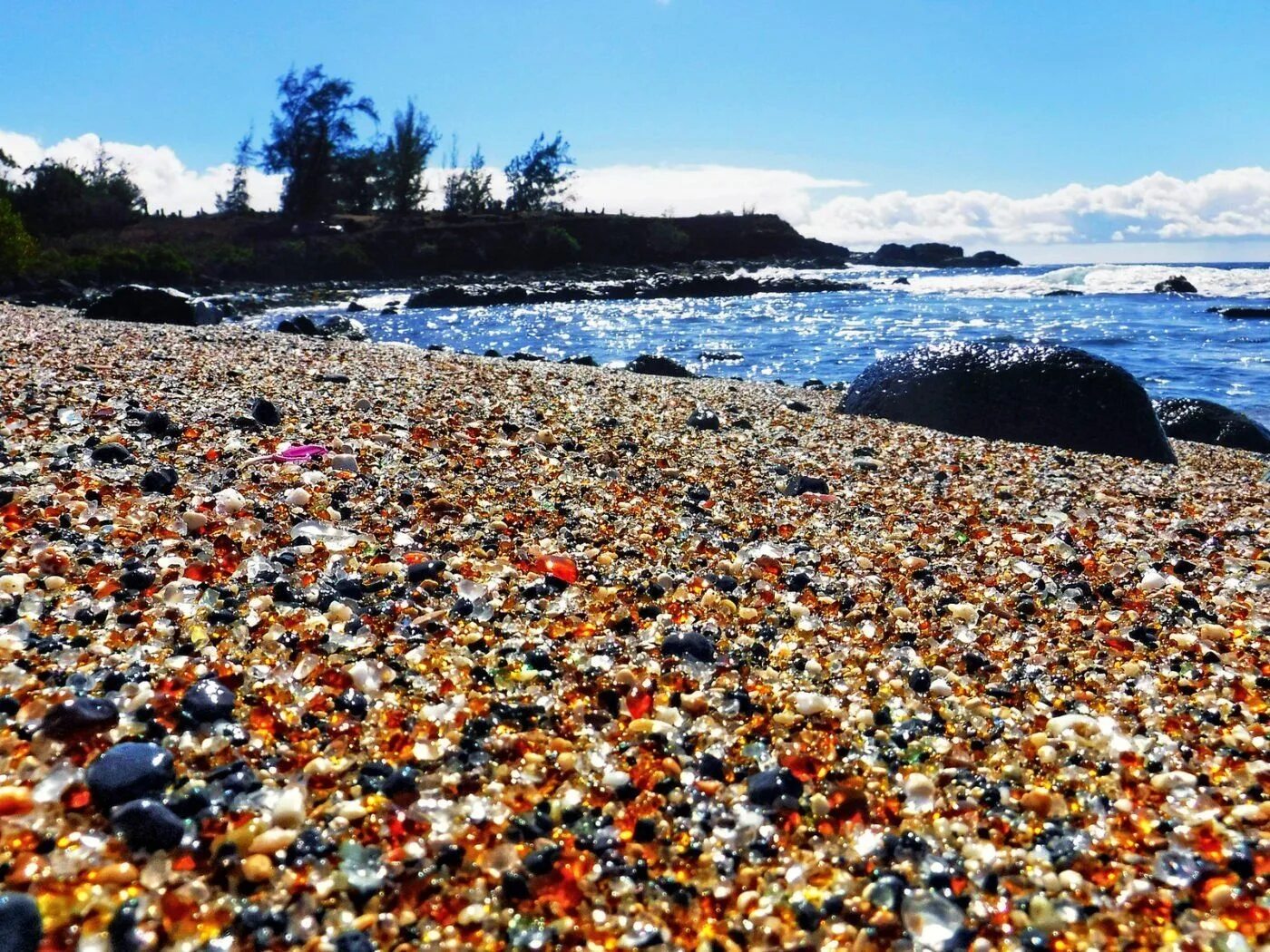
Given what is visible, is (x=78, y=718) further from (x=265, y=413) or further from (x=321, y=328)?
(x=321, y=328)

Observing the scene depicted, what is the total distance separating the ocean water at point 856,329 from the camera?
2016 centimetres

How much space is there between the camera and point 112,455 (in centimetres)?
470

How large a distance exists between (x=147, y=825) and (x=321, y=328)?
21686mm

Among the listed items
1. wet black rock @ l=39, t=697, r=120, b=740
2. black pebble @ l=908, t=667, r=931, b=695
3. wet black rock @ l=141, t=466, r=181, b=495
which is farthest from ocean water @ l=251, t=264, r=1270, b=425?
wet black rock @ l=39, t=697, r=120, b=740

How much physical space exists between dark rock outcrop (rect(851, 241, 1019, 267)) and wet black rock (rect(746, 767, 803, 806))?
4702 inches

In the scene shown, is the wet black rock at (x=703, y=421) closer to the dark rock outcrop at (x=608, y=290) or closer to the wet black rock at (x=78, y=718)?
the wet black rock at (x=78, y=718)

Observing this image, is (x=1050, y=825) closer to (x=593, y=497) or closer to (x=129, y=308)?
(x=593, y=497)

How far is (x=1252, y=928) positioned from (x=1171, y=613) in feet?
6.85

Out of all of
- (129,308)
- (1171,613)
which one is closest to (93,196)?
(129,308)

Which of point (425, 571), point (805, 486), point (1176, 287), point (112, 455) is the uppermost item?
point (1176, 287)

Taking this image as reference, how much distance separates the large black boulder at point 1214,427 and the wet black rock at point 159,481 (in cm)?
1197

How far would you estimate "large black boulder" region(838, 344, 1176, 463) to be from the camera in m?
8.66

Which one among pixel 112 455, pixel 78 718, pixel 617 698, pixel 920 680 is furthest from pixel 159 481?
pixel 920 680

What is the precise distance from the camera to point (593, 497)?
16.6 ft
